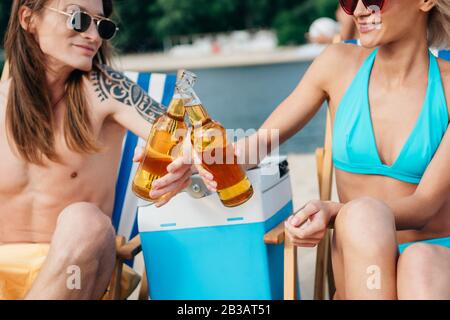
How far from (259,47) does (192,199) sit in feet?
138

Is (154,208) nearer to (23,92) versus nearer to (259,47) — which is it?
(23,92)

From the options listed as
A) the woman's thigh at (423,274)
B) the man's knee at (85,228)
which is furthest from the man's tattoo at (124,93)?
the woman's thigh at (423,274)

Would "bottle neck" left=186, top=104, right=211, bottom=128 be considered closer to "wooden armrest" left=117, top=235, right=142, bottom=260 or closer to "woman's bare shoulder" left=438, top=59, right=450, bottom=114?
"wooden armrest" left=117, top=235, right=142, bottom=260

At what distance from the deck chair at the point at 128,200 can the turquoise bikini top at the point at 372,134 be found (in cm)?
78

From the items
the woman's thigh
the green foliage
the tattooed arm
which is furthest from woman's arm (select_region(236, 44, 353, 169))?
the green foliage

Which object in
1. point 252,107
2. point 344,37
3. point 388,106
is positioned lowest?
point 252,107

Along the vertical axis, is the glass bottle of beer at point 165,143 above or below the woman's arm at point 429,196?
above

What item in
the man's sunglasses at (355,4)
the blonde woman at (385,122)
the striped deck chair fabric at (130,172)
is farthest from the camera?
the striped deck chair fabric at (130,172)

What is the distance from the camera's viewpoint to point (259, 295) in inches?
85.4

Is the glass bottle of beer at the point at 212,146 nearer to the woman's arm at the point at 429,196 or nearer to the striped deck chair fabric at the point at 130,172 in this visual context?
the woman's arm at the point at 429,196

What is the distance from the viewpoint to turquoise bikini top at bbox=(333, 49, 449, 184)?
6.68ft

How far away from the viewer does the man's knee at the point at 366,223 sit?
5.45 ft
